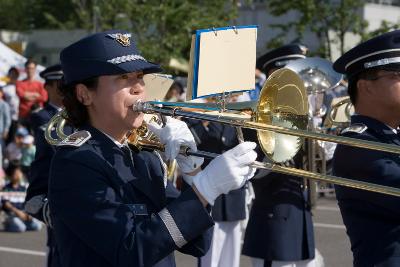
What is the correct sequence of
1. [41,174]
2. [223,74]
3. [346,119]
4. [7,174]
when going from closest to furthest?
[223,74]
[41,174]
[346,119]
[7,174]

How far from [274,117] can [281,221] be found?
8.01ft

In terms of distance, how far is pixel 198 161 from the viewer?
344 centimetres

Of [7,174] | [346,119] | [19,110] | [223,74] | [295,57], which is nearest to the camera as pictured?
[223,74]

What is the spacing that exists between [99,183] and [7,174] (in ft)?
26.6

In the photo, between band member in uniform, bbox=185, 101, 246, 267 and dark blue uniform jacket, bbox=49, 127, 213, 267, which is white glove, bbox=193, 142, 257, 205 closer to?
dark blue uniform jacket, bbox=49, 127, 213, 267

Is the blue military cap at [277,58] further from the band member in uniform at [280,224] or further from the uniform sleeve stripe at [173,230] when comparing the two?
the uniform sleeve stripe at [173,230]

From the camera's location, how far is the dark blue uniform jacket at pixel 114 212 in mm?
2645

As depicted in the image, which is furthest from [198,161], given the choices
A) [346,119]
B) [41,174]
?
[346,119]

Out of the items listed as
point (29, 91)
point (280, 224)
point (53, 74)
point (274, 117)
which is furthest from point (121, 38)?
point (29, 91)

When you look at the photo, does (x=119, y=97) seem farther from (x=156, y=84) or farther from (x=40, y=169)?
(x=40, y=169)

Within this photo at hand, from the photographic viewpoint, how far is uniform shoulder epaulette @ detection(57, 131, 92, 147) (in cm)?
288

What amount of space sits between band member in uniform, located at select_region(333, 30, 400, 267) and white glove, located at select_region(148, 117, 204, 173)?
2.15 feet

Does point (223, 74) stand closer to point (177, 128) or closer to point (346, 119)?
point (177, 128)

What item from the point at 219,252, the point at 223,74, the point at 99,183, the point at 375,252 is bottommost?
the point at 219,252
